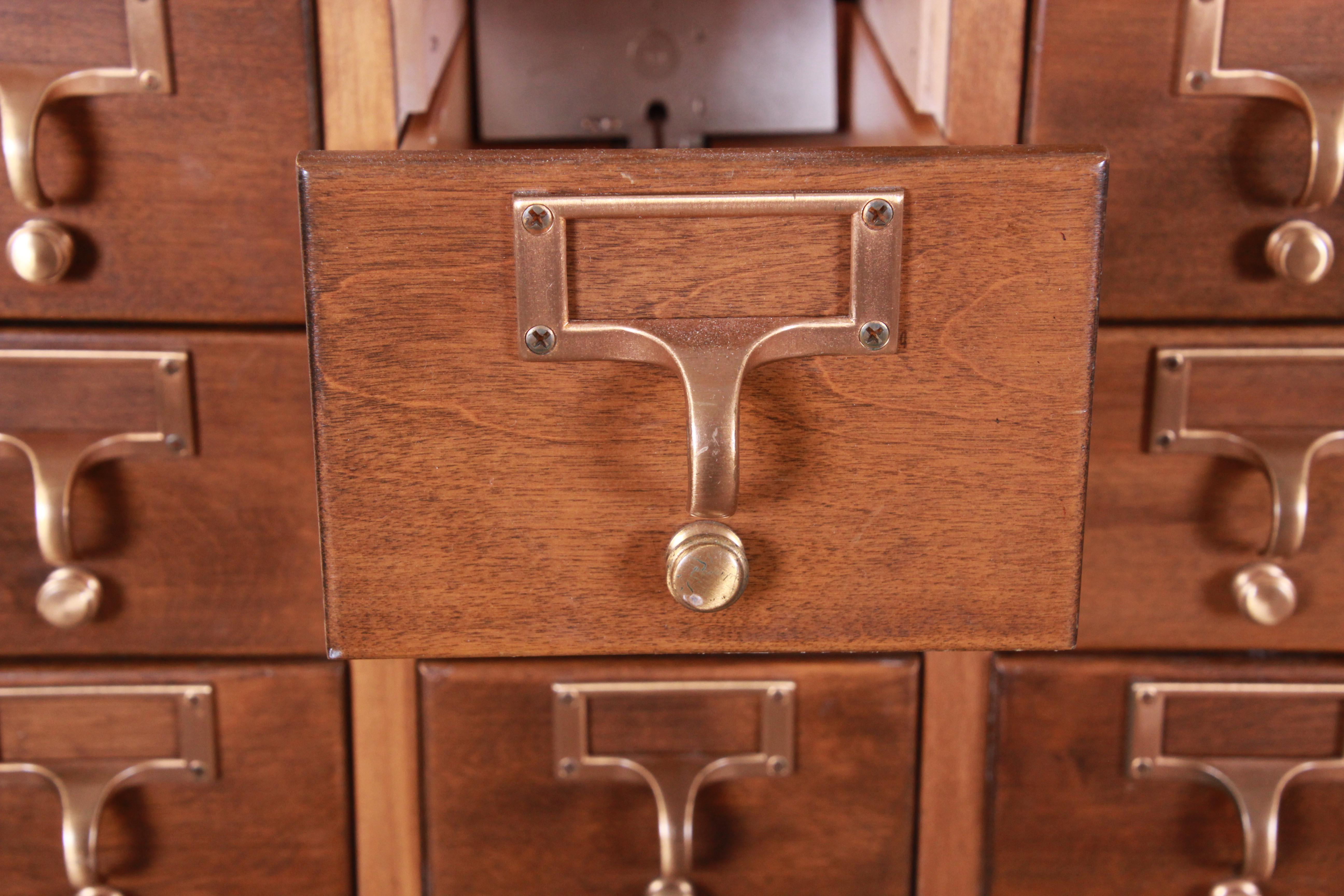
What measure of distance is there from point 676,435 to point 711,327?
4 cm

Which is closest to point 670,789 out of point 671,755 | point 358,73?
point 671,755

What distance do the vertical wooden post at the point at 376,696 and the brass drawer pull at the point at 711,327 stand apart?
0.17 meters

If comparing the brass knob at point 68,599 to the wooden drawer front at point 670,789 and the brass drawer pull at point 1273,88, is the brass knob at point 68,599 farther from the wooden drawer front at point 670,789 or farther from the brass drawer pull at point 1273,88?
the brass drawer pull at point 1273,88

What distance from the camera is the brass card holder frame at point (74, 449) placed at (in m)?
0.47

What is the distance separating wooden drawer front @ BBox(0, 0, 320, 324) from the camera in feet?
1.49

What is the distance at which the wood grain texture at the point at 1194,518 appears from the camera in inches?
19.3

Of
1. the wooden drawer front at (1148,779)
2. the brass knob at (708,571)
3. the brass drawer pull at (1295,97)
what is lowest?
the wooden drawer front at (1148,779)

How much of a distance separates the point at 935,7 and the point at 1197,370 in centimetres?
22

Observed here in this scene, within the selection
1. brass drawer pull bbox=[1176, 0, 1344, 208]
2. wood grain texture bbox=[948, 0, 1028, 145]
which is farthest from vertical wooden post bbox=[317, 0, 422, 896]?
brass drawer pull bbox=[1176, 0, 1344, 208]

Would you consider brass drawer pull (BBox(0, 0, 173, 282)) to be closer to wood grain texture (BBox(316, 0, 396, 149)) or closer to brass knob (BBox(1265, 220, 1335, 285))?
wood grain texture (BBox(316, 0, 396, 149))

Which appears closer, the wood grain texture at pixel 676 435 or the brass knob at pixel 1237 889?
the wood grain texture at pixel 676 435

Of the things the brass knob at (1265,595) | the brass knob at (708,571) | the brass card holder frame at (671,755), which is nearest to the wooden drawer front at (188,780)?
the brass card holder frame at (671,755)

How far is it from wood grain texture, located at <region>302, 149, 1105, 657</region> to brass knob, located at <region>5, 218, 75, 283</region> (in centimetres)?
19

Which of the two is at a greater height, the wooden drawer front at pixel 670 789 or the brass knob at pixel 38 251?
the brass knob at pixel 38 251
